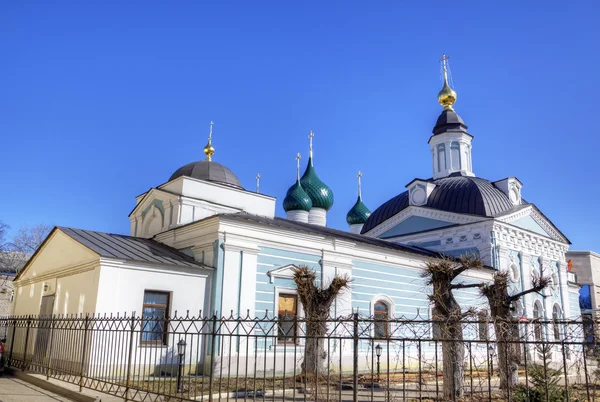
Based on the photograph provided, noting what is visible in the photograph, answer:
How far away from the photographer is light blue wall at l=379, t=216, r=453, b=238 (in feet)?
81.6

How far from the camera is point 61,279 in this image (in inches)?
582

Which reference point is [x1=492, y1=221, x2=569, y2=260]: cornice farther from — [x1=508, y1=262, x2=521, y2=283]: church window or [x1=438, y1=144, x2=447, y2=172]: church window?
[x1=438, y1=144, x2=447, y2=172]: church window

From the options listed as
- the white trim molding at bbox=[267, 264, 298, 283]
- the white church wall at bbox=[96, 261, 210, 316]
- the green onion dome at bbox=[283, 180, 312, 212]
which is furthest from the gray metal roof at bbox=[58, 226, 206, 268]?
the green onion dome at bbox=[283, 180, 312, 212]

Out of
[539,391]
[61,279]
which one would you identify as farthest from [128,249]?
[539,391]

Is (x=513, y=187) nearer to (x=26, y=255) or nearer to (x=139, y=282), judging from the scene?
(x=139, y=282)

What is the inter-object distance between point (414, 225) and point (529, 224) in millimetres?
5609

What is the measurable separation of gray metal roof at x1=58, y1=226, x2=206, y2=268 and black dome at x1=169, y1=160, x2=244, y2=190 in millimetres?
4298

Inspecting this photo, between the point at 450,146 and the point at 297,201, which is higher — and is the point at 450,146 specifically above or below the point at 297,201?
above

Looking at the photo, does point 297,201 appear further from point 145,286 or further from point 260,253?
point 145,286

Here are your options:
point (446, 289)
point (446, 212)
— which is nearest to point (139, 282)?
point (446, 289)

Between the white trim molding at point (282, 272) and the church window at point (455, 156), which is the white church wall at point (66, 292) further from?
the church window at point (455, 156)

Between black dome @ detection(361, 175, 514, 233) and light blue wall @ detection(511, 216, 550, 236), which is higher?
black dome @ detection(361, 175, 514, 233)

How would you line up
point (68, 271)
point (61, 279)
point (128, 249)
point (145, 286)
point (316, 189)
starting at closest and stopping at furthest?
point (145, 286) → point (128, 249) → point (68, 271) → point (61, 279) → point (316, 189)

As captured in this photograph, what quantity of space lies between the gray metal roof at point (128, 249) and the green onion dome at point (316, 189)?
49.5 feet
